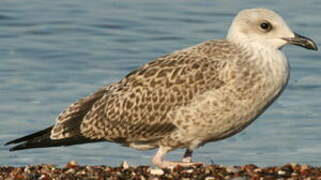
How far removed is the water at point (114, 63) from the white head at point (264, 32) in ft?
8.16

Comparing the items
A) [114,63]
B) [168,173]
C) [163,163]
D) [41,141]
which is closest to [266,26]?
[163,163]

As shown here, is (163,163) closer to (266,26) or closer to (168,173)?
(168,173)

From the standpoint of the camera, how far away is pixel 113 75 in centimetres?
1831

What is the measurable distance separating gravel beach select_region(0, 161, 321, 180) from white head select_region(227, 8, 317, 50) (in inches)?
52.5

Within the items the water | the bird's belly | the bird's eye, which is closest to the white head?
the bird's eye

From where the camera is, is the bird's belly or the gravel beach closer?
the gravel beach

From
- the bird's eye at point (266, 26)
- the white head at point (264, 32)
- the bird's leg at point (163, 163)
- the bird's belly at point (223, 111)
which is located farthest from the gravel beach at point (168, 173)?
the bird's eye at point (266, 26)

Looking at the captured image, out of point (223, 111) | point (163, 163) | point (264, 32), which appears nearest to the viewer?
point (223, 111)

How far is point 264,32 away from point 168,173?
1.71 metres

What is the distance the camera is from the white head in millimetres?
12383

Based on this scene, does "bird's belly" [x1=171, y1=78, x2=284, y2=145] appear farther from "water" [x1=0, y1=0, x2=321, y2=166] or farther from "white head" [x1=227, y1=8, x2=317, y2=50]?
"water" [x1=0, y1=0, x2=321, y2=166]

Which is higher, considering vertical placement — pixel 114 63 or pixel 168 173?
pixel 114 63

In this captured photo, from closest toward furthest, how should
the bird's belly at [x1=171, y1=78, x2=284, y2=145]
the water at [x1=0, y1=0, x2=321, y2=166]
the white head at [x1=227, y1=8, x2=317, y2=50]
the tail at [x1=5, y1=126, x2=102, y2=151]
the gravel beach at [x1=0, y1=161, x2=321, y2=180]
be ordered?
1. the gravel beach at [x1=0, y1=161, x2=321, y2=180]
2. the bird's belly at [x1=171, y1=78, x2=284, y2=145]
3. the white head at [x1=227, y1=8, x2=317, y2=50]
4. the tail at [x1=5, y1=126, x2=102, y2=151]
5. the water at [x1=0, y1=0, x2=321, y2=166]

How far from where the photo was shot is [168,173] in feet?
38.4
